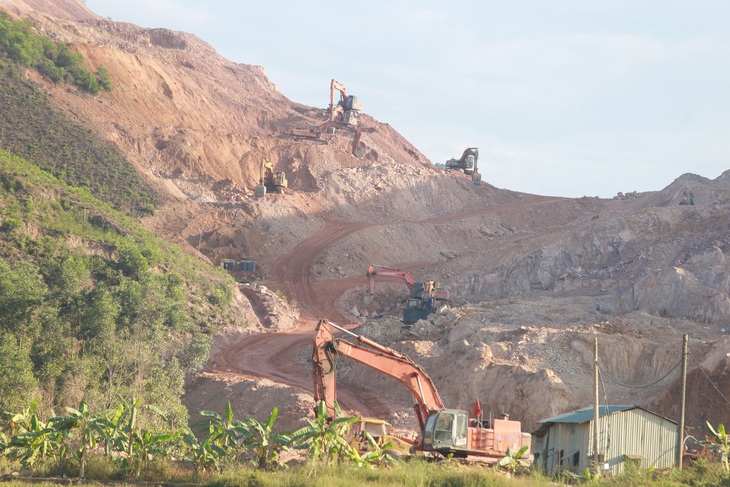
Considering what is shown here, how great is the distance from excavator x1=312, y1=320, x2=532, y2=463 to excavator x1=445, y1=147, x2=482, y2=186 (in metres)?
66.6

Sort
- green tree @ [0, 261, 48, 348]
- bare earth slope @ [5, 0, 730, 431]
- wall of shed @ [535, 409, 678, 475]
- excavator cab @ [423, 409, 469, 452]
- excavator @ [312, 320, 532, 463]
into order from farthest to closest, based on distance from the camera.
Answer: bare earth slope @ [5, 0, 730, 431] → green tree @ [0, 261, 48, 348] → wall of shed @ [535, 409, 678, 475] → excavator @ [312, 320, 532, 463] → excavator cab @ [423, 409, 469, 452]

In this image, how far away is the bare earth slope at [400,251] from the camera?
36.4 meters

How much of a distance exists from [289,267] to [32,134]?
1981 centimetres

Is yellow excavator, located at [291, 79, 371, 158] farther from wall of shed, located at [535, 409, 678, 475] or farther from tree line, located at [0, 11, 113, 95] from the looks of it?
wall of shed, located at [535, 409, 678, 475]

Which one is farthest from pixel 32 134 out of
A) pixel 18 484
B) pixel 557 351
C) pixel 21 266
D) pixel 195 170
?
pixel 18 484

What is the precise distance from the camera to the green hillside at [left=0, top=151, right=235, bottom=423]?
29.4 metres

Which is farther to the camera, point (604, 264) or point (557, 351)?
point (604, 264)

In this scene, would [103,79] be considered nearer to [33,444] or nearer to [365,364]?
[365,364]

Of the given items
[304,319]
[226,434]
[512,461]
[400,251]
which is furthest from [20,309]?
[400,251]

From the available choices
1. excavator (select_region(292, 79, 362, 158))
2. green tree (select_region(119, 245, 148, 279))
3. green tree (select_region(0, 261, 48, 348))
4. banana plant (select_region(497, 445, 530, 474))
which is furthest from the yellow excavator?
banana plant (select_region(497, 445, 530, 474))

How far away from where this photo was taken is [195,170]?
71.9 metres

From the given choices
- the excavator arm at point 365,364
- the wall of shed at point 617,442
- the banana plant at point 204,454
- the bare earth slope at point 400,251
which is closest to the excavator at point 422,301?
the bare earth slope at point 400,251

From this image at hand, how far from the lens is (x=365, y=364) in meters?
24.7

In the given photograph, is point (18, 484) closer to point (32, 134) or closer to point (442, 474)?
point (442, 474)
